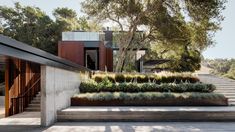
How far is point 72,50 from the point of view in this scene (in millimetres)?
24656

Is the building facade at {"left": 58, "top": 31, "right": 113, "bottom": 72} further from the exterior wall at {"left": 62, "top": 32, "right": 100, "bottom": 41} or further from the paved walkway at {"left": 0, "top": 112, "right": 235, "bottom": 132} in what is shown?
the paved walkway at {"left": 0, "top": 112, "right": 235, "bottom": 132}

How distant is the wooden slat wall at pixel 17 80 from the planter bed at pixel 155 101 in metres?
2.18

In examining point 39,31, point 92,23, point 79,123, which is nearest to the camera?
point 79,123

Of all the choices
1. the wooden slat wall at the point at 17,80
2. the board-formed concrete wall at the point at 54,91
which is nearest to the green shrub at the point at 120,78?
the board-formed concrete wall at the point at 54,91

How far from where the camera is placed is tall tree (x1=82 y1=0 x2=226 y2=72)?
83.3ft

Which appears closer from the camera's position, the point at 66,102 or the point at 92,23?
the point at 66,102

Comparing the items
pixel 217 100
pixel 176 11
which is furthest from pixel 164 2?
pixel 217 100

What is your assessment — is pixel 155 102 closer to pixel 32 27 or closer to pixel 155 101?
pixel 155 101

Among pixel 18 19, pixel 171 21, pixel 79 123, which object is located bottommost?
pixel 79 123

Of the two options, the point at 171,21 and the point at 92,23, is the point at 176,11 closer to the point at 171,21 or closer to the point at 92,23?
the point at 171,21

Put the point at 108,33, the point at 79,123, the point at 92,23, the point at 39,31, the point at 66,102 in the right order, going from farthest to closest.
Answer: the point at 39,31, the point at 108,33, the point at 92,23, the point at 66,102, the point at 79,123

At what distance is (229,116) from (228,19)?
17.0 m

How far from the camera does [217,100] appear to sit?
44.9 feet

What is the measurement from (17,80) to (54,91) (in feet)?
10.5
